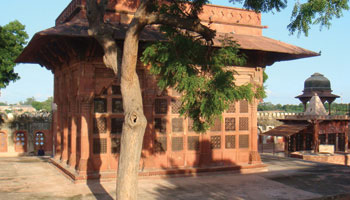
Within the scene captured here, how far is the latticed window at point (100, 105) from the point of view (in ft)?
43.0

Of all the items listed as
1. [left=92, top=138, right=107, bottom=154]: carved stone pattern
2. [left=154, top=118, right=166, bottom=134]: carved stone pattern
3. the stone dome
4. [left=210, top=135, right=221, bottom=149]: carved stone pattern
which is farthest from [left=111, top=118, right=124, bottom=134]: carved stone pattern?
the stone dome

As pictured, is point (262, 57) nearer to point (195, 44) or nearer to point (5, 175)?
point (195, 44)

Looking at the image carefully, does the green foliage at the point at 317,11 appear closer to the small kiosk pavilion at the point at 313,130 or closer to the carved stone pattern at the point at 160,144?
the carved stone pattern at the point at 160,144

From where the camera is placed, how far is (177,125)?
14.0 m

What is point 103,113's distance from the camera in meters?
13.2

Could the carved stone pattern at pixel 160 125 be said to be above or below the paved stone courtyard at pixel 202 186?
above

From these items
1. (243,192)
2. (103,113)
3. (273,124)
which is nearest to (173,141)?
(103,113)

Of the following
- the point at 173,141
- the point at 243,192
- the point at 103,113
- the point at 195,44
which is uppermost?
the point at 195,44

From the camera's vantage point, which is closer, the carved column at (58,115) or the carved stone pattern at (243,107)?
the carved stone pattern at (243,107)

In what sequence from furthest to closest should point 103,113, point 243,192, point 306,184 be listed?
point 103,113 < point 306,184 < point 243,192

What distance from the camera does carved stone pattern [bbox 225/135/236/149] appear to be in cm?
1473

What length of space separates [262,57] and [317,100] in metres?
15.6

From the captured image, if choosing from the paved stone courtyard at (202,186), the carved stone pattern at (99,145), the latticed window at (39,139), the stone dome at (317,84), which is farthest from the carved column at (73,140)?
the stone dome at (317,84)

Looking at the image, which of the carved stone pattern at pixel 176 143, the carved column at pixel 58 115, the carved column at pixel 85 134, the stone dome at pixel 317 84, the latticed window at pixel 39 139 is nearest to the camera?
the carved column at pixel 85 134
